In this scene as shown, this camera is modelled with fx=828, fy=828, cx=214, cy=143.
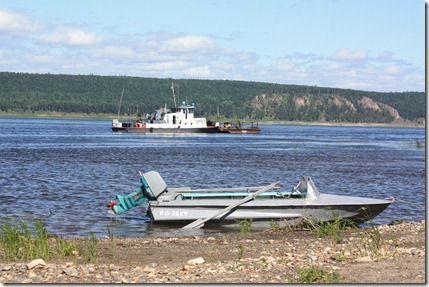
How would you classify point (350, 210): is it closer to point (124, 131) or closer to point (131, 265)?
point (131, 265)

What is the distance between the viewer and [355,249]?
15734mm

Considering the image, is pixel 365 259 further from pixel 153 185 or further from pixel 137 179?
pixel 137 179

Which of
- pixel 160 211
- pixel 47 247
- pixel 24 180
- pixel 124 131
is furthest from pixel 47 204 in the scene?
pixel 124 131

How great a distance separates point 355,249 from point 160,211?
699cm

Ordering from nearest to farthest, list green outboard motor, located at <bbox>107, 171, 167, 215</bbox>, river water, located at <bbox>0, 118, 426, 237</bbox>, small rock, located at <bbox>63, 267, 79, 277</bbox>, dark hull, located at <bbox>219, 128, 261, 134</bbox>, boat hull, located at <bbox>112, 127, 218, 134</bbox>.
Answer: small rock, located at <bbox>63, 267, 79, 277</bbox> → green outboard motor, located at <bbox>107, 171, 167, 215</bbox> → river water, located at <bbox>0, 118, 426, 237</bbox> → boat hull, located at <bbox>112, 127, 218, 134</bbox> → dark hull, located at <bbox>219, 128, 261, 134</bbox>

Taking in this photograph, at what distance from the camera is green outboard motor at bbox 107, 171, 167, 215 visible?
21.7 metres

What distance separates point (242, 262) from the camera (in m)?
14.0

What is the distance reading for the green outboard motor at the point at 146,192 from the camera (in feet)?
71.3

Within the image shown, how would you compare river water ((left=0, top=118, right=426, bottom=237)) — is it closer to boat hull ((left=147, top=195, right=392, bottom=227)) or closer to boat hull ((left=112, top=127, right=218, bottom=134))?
boat hull ((left=147, top=195, right=392, bottom=227))

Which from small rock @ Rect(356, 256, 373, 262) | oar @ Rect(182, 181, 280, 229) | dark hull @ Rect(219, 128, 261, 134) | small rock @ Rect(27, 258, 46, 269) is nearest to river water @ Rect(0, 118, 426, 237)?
oar @ Rect(182, 181, 280, 229)

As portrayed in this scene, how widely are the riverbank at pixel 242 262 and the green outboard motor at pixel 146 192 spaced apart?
301cm

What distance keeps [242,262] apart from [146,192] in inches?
337

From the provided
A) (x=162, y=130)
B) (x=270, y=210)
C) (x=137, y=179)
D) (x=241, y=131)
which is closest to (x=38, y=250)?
(x=270, y=210)

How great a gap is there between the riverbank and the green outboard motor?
3.01 metres
